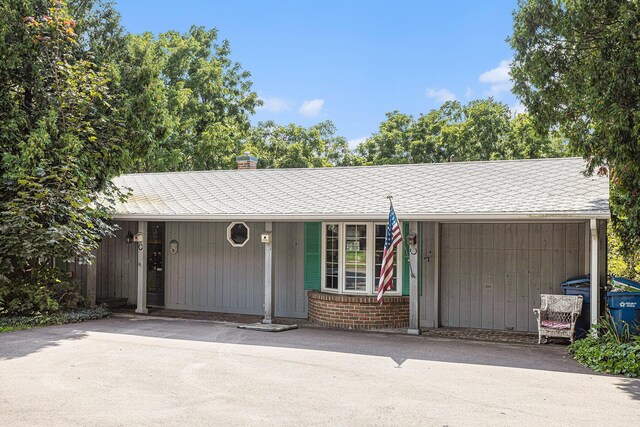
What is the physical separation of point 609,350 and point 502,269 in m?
3.21

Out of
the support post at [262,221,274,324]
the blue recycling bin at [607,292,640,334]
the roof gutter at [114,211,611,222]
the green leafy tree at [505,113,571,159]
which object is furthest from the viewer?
the green leafy tree at [505,113,571,159]

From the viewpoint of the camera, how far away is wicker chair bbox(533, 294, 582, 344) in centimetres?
956

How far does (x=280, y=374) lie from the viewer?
7547 mm

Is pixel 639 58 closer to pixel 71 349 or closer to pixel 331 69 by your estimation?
pixel 71 349

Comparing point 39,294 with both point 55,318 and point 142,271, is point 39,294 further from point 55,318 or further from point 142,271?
point 142,271

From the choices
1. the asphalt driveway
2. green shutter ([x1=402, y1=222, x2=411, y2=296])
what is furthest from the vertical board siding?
green shutter ([x1=402, y1=222, x2=411, y2=296])

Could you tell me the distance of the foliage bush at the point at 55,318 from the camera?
11.3 metres

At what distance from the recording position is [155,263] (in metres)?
14.2

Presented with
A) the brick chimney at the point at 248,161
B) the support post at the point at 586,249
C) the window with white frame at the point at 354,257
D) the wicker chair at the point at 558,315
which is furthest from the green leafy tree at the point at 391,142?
the wicker chair at the point at 558,315

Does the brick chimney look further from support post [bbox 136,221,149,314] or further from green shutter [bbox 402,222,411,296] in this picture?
green shutter [bbox 402,222,411,296]

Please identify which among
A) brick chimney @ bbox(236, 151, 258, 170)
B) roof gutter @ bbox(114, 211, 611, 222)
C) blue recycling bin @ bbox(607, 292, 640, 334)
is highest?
brick chimney @ bbox(236, 151, 258, 170)

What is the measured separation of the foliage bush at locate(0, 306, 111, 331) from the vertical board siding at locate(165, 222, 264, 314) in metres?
1.91

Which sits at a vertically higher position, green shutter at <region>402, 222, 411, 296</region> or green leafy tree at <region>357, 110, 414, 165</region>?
green leafy tree at <region>357, 110, 414, 165</region>

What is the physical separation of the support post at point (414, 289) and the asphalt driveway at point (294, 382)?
1.63 feet
